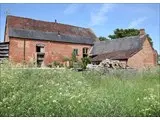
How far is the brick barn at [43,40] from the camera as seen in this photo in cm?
2611

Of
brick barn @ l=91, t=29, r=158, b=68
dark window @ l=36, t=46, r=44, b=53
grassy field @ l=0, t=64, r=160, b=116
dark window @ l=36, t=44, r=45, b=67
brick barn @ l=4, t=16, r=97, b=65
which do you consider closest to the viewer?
grassy field @ l=0, t=64, r=160, b=116

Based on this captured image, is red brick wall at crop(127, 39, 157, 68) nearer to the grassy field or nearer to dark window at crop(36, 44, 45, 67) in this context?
dark window at crop(36, 44, 45, 67)

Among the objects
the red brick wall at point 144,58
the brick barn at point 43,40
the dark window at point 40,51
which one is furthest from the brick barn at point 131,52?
the dark window at point 40,51

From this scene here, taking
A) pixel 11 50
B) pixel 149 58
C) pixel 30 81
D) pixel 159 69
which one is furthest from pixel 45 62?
pixel 30 81

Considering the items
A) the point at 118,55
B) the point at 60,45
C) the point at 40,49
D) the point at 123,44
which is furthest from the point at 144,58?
the point at 40,49

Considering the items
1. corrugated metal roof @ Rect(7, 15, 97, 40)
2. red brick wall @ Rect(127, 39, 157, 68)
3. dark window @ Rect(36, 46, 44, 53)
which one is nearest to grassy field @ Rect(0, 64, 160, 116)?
red brick wall @ Rect(127, 39, 157, 68)

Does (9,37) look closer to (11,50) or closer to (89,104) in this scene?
(11,50)

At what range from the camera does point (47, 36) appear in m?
28.0

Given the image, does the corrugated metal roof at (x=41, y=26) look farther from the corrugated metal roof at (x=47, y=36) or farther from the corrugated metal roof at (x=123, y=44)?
the corrugated metal roof at (x=123, y=44)

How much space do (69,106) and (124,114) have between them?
1.12 meters

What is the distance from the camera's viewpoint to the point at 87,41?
96.7 ft

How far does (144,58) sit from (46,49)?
30.3ft

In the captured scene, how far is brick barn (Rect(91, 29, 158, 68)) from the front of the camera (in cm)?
2352

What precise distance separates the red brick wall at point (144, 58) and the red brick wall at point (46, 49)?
230 inches
